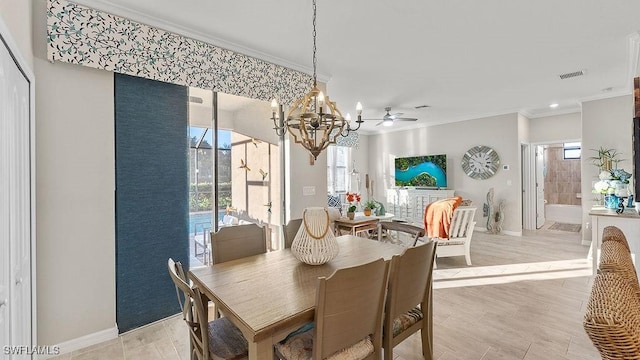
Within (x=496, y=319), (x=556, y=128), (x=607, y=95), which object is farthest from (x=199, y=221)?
(x=556, y=128)

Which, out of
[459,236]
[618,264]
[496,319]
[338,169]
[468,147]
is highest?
[468,147]

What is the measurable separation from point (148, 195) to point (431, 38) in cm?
312

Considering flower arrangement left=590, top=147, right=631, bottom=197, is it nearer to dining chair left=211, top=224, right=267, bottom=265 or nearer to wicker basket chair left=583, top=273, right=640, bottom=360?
wicker basket chair left=583, top=273, right=640, bottom=360

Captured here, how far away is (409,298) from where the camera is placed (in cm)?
174

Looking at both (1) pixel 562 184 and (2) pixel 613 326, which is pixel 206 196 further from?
(1) pixel 562 184

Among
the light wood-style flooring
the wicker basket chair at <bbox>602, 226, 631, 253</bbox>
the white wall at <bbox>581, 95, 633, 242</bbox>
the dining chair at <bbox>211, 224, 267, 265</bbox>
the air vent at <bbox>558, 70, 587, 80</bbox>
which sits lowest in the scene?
the light wood-style flooring

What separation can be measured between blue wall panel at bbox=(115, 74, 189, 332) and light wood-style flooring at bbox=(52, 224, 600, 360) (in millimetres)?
287

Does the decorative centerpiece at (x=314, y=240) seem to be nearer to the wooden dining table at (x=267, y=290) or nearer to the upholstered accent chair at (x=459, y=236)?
the wooden dining table at (x=267, y=290)

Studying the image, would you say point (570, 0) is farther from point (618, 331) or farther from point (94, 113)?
point (94, 113)

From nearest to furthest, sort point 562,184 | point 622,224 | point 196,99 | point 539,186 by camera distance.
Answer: point 196,99
point 622,224
point 539,186
point 562,184

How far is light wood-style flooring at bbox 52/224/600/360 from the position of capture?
216 centimetres
